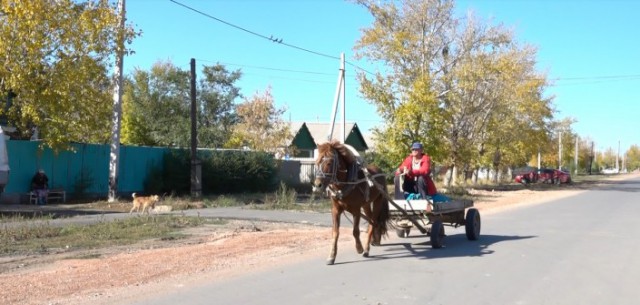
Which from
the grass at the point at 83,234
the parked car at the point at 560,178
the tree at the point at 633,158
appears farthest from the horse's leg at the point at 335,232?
the tree at the point at 633,158

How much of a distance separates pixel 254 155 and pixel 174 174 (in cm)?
488

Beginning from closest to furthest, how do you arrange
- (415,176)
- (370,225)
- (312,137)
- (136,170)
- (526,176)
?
1. (370,225)
2. (415,176)
3. (136,170)
4. (312,137)
5. (526,176)

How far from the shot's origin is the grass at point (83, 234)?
463 inches

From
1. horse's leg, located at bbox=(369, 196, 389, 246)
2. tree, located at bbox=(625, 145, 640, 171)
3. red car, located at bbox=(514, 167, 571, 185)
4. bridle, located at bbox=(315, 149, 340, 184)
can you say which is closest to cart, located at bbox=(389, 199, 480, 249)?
horse's leg, located at bbox=(369, 196, 389, 246)

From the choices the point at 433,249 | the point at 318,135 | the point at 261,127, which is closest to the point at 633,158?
the point at 318,135

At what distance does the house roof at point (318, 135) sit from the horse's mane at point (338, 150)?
3502cm

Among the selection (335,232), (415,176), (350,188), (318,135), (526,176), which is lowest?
(335,232)

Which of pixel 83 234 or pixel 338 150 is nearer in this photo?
pixel 338 150

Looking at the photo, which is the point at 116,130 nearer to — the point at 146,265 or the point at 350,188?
the point at 146,265

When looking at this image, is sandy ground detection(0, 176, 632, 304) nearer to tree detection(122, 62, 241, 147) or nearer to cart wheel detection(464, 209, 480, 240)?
cart wheel detection(464, 209, 480, 240)

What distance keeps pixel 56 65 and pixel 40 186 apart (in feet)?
15.0

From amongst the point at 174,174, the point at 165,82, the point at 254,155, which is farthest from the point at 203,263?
the point at 165,82

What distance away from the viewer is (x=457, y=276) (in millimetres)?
9281

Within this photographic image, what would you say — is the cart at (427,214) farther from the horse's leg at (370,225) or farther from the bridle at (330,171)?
the bridle at (330,171)
